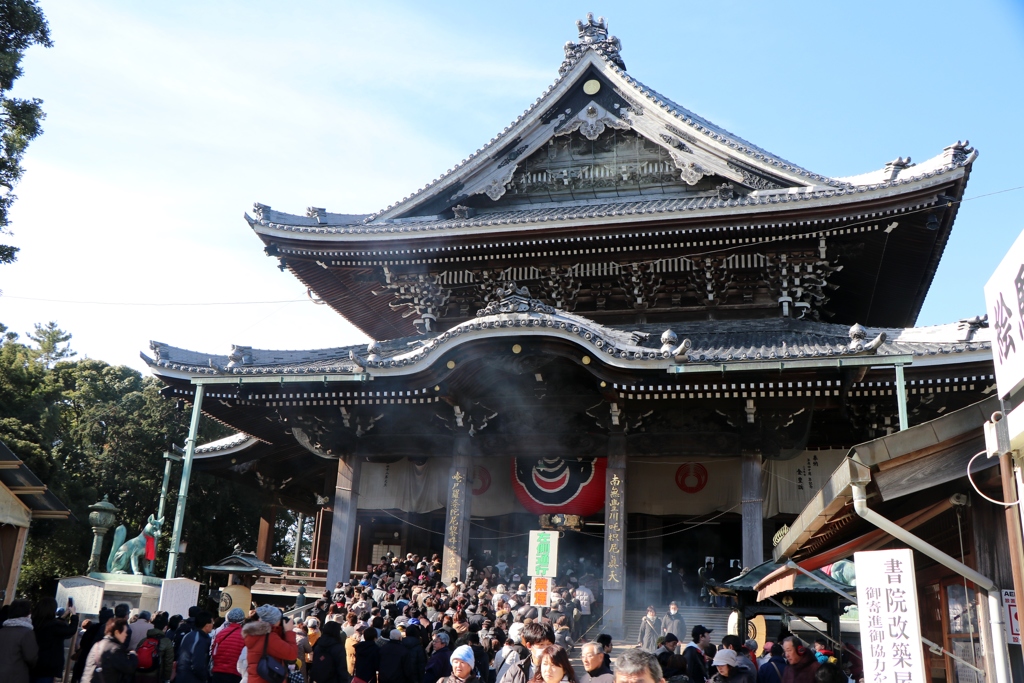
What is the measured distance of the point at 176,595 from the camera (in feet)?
42.7

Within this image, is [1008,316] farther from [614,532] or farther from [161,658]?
[614,532]

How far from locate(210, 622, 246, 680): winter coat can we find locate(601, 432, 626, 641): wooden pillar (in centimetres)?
712

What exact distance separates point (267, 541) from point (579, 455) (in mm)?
8977

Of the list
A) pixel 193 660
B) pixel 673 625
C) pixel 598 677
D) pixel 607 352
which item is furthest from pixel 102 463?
pixel 598 677

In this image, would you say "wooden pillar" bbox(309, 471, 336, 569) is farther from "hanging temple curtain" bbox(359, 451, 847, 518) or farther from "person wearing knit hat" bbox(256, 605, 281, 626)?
"person wearing knit hat" bbox(256, 605, 281, 626)

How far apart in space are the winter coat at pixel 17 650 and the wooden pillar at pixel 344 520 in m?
7.66

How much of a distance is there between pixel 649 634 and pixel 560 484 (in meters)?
3.58

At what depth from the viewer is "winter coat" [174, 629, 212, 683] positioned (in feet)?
25.5

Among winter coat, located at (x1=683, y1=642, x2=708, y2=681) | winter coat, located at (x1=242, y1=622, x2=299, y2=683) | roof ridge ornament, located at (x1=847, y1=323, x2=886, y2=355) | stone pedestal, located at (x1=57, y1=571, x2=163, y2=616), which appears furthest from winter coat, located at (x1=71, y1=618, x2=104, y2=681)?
roof ridge ornament, located at (x1=847, y1=323, x2=886, y2=355)

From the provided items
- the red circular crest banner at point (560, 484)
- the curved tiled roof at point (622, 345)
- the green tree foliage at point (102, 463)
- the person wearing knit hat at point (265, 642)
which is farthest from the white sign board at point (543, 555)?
the green tree foliage at point (102, 463)

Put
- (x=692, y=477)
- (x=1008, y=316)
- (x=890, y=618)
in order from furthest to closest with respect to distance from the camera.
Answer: (x=692, y=477)
(x=890, y=618)
(x=1008, y=316)

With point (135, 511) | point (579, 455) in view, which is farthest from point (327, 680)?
point (135, 511)

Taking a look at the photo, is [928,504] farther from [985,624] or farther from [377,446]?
[377,446]

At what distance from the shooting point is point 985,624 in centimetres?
572
